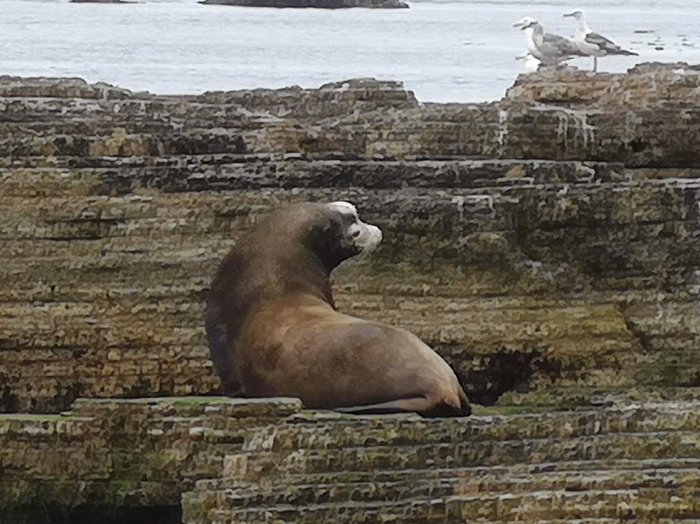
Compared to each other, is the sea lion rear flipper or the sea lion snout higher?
the sea lion snout

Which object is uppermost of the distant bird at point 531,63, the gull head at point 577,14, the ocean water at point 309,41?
the gull head at point 577,14

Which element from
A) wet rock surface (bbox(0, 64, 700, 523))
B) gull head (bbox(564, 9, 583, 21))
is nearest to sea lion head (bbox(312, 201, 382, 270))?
wet rock surface (bbox(0, 64, 700, 523))

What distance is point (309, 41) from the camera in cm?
816

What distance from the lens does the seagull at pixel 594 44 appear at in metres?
6.88

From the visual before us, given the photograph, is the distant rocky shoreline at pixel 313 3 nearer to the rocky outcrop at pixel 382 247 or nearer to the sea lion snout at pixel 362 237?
the rocky outcrop at pixel 382 247

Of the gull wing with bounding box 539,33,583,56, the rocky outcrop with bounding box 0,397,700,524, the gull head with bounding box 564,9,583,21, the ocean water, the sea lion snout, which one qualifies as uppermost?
the gull head with bounding box 564,9,583,21

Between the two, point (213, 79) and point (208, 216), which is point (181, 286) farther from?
point (213, 79)

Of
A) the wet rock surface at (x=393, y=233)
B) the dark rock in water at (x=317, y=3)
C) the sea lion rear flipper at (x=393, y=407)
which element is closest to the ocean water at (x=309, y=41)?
the dark rock in water at (x=317, y=3)

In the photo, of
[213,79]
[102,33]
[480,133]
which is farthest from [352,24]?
[480,133]

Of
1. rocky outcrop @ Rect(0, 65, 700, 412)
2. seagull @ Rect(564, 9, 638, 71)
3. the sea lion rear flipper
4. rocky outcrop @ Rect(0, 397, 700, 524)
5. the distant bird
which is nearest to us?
rocky outcrop @ Rect(0, 397, 700, 524)

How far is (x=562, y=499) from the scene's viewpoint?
111 inches

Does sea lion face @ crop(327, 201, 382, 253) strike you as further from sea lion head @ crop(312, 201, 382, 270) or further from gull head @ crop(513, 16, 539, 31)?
gull head @ crop(513, 16, 539, 31)

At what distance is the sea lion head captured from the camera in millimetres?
3797

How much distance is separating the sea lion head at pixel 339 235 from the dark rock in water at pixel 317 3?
5.35 m
